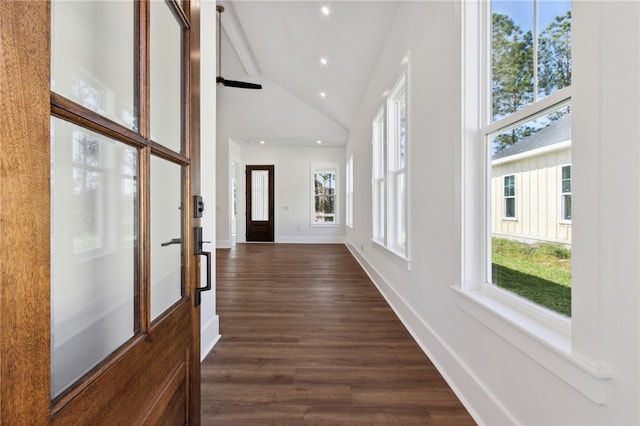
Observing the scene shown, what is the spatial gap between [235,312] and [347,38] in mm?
3269

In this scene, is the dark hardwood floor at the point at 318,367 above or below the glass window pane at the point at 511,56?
below

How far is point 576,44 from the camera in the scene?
0.90 metres

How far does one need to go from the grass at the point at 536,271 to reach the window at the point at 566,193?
0.12 m

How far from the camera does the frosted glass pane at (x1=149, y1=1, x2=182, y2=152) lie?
34.2 inches

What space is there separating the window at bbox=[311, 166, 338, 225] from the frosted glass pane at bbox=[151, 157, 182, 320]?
7.37 m

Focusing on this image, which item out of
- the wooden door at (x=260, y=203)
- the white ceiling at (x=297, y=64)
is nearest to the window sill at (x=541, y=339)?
the white ceiling at (x=297, y=64)

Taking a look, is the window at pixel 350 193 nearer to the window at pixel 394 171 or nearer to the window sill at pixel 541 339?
the window at pixel 394 171

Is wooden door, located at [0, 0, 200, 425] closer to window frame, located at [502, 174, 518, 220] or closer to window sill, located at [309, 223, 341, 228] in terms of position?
window frame, located at [502, 174, 518, 220]

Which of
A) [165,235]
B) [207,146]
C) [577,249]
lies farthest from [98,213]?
[207,146]

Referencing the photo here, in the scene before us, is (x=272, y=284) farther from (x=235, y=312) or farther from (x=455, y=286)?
(x=455, y=286)

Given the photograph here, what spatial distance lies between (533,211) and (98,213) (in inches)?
60.0

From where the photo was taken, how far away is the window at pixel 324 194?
27.6 feet

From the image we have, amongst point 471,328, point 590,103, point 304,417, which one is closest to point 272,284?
point 304,417

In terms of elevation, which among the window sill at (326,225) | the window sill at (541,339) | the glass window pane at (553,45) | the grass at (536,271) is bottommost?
the window sill at (541,339)
